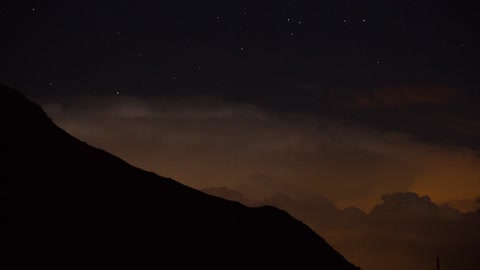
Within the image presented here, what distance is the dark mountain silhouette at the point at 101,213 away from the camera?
19859 millimetres

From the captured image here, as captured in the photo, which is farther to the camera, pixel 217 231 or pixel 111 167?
pixel 217 231

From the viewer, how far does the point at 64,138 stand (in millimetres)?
26828

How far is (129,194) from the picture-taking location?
2561 cm

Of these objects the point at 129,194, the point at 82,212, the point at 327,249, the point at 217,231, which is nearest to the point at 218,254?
the point at 217,231

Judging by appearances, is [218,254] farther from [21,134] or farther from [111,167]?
[21,134]

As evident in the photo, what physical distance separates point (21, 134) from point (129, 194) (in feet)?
16.6

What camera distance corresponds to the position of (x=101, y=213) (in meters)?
22.8

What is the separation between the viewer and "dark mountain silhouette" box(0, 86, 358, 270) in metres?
19.9

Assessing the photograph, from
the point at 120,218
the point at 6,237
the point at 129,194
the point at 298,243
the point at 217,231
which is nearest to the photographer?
the point at 6,237

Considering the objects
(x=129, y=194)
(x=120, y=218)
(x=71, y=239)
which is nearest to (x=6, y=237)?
(x=71, y=239)

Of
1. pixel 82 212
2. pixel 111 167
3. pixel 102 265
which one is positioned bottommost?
pixel 102 265

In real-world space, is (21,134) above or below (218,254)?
above

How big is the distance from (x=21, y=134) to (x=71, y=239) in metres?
6.36

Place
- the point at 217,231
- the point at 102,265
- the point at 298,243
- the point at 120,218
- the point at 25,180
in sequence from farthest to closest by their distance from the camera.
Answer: the point at 298,243 < the point at 217,231 < the point at 120,218 < the point at 25,180 < the point at 102,265
